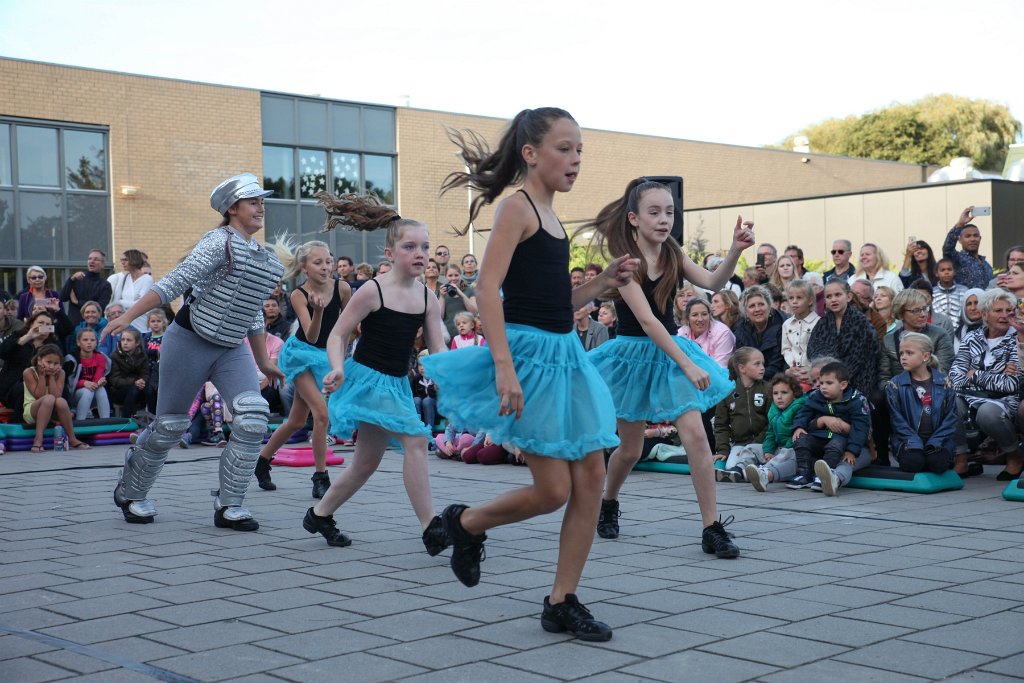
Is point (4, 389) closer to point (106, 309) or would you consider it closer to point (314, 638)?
point (106, 309)

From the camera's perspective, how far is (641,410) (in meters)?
6.27

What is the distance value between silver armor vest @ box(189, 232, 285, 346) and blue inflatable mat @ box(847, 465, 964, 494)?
15.0 ft

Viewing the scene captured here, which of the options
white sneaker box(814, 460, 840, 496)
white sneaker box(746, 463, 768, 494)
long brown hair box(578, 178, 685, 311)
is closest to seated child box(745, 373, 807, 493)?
white sneaker box(746, 463, 768, 494)

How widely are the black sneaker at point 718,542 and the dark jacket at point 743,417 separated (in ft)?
11.9

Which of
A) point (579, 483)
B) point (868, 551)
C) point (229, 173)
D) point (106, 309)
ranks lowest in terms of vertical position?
point (868, 551)

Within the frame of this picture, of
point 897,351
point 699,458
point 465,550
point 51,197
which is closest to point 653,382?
point 699,458

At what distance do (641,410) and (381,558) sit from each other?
5.26 feet

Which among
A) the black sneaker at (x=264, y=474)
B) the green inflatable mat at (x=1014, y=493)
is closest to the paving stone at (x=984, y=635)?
the green inflatable mat at (x=1014, y=493)

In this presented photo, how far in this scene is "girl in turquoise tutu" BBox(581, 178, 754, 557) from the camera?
6.00 meters

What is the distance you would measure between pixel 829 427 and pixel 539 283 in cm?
487

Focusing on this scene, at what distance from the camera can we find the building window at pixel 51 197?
23.5 m

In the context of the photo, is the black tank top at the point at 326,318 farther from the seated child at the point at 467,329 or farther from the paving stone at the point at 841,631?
the paving stone at the point at 841,631

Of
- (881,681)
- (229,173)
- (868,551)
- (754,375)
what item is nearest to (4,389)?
(754,375)

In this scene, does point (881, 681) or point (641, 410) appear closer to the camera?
point (881, 681)
